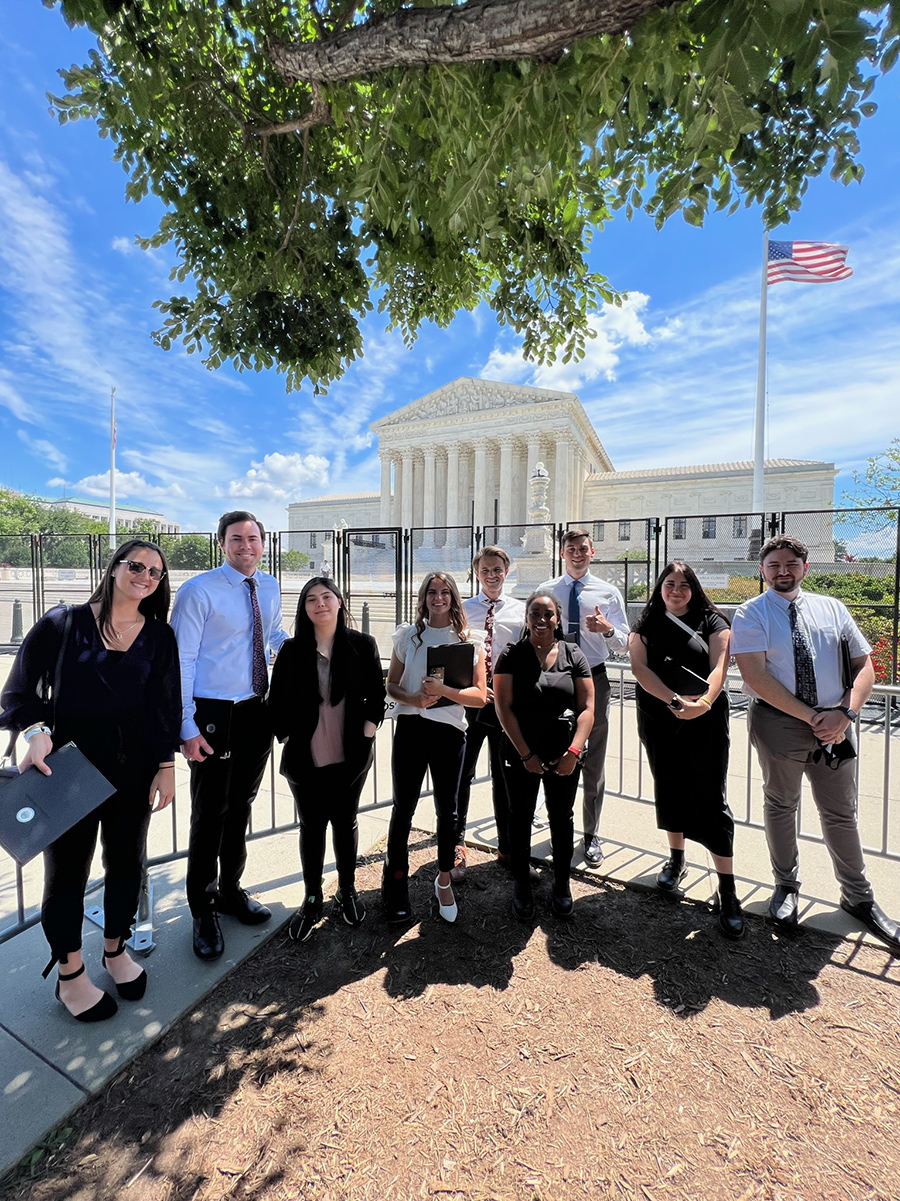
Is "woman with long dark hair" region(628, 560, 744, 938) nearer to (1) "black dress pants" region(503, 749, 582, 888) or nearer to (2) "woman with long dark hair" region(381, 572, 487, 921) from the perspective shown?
(1) "black dress pants" region(503, 749, 582, 888)

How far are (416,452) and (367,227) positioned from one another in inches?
2191

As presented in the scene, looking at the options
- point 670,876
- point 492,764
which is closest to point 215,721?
point 492,764

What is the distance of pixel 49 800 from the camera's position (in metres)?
2.28

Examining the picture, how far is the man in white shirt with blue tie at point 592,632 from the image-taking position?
4.07 m

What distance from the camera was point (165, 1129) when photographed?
1.96 m

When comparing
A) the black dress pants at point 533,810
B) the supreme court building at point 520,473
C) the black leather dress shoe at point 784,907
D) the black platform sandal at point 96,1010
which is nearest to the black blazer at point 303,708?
the black dress pants at point 533,810

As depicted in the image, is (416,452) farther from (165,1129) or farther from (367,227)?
(165,1129)

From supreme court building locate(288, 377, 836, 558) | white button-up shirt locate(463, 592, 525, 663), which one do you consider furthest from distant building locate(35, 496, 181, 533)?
white button-up shirt locate(463, 592, 525, 663)

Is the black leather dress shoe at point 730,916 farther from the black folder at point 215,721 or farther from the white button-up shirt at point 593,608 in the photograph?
the black folder at point 215,721

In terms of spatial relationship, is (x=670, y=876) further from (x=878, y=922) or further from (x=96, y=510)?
(x=96, y=510)

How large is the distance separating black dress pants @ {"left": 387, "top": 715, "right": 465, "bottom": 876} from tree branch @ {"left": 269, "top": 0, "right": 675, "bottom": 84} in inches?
127

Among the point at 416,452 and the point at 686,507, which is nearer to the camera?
the point at 686,507

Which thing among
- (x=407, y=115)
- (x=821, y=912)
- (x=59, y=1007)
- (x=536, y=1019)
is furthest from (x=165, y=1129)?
(x=407, y=115)

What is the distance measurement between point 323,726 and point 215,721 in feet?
1.93
